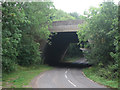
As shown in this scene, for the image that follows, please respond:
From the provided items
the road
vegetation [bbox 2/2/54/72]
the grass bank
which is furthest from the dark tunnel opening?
the road

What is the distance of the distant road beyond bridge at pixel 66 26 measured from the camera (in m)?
25.7

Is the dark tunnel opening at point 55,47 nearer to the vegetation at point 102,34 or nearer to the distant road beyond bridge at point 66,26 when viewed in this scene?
the distant road beyond bridge at point 66,26

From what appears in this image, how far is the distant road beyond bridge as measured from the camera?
25672 mm

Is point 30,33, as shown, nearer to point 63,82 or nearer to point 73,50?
point 63,82

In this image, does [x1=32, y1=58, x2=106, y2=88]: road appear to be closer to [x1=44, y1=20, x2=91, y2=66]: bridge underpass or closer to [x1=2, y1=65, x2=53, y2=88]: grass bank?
[x1=2, y1=65, x2=53, y2=88]: grass bank

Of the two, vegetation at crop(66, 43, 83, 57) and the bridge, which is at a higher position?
the bridge

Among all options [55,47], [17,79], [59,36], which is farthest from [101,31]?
[55,47]

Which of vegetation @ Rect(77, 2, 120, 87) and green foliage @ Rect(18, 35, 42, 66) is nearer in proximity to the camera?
vegetation @ Rect(77, 2, 120, 87)

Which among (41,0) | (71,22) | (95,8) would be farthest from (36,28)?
(95,8)

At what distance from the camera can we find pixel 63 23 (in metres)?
26.9

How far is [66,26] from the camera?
86.8ft

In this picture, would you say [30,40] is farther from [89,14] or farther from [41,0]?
[89,14]

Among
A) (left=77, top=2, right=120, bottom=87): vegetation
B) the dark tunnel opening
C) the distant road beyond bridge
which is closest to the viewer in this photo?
(left=77, top=2, right=120, bottom=87): vegetation

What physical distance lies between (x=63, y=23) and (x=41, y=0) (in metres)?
5.89
